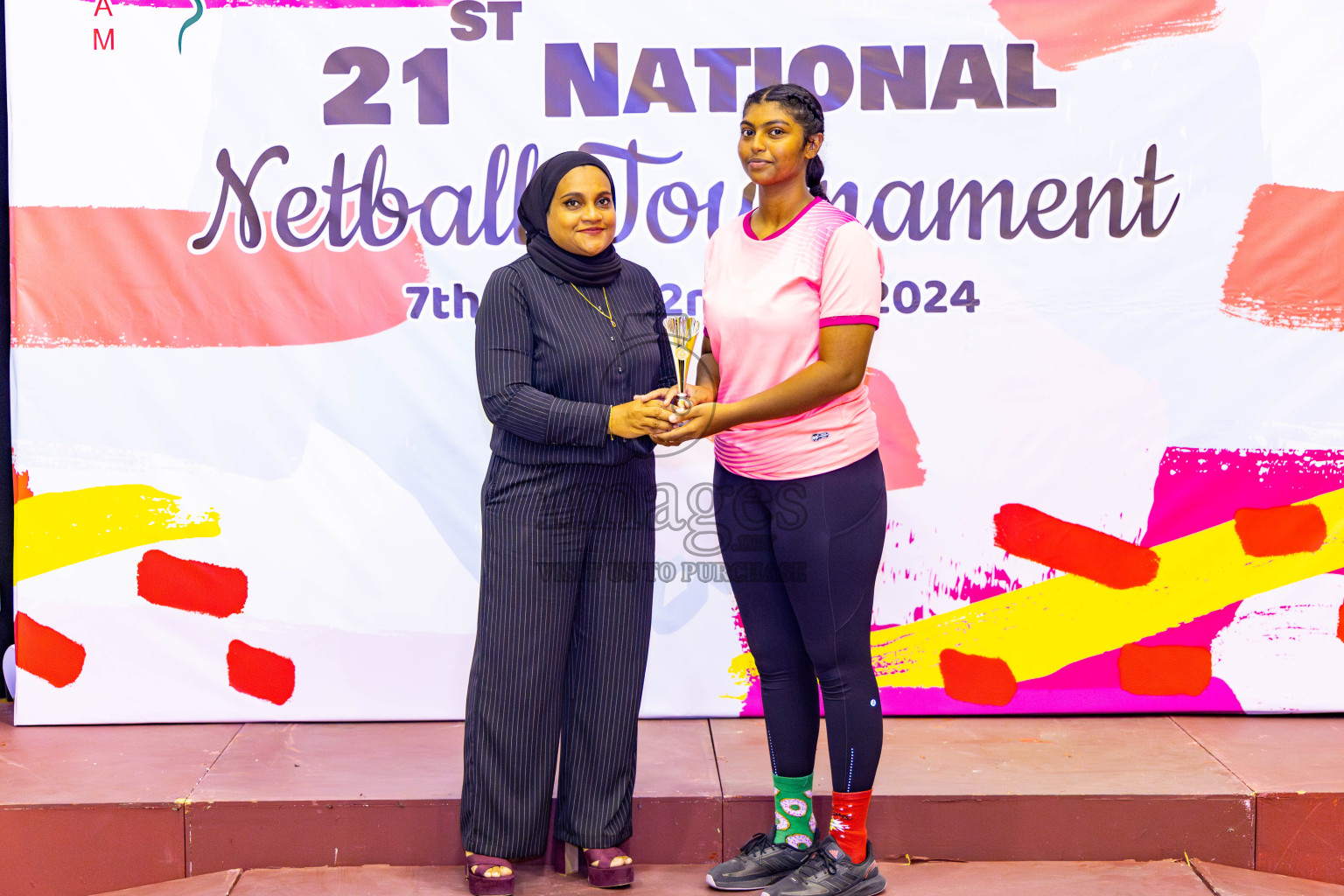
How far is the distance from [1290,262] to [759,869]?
2.13 meters

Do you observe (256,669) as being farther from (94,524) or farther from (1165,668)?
(1165,668)

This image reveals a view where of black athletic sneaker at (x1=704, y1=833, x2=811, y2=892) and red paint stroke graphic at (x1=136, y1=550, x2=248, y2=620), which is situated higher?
red paint stroke graphic at (x1=136, y1=550, x2=248, y2=620)

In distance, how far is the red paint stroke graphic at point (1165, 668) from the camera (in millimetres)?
3191

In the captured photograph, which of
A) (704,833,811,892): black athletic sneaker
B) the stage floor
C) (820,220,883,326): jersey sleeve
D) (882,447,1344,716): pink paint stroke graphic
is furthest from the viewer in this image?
(882,447,1344,716): pink paint stroke graphic

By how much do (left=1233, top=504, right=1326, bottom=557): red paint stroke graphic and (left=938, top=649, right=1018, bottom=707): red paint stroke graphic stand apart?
2.42 ft

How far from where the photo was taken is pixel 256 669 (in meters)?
3.18

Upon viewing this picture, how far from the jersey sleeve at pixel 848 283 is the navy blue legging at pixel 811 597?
0.97ft

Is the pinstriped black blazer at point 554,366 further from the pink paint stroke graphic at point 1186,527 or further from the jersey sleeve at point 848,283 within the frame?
the pink paint stroke graphic at point 1186,527

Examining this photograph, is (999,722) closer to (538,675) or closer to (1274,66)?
(538,675)

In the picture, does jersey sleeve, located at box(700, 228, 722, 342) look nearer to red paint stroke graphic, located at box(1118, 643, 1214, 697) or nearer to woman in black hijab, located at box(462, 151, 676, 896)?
woman in black hijab, located at box(462, 151, 676, 896)

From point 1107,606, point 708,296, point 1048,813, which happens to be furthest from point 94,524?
point 1107,606

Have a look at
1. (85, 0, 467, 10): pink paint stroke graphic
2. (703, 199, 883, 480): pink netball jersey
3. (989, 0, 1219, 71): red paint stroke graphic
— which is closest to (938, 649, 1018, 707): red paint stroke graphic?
(703, 199, 883, 480): pink netball jersey

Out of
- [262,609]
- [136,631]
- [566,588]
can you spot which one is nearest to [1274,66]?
[566,588]

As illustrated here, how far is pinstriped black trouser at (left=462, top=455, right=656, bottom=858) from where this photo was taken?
Result: 238 centimetres
